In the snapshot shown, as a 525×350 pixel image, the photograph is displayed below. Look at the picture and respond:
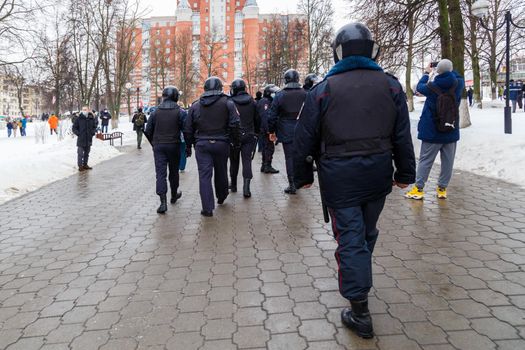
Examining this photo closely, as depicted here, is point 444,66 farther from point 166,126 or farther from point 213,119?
point 166,126

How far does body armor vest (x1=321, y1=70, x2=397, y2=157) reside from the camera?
300cm

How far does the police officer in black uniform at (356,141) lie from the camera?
2998 millimetres

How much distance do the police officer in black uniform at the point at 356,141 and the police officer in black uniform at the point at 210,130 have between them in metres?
3.42

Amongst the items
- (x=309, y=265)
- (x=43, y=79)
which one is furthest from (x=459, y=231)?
(x=43, y=79)

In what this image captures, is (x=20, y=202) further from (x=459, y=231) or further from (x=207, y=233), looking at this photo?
(x=459, y=231)

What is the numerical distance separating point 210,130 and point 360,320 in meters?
4.06

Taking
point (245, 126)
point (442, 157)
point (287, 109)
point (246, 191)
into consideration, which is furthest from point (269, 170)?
point (442, 157)

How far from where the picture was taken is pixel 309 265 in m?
4.34

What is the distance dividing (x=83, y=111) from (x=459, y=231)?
36.3 feet

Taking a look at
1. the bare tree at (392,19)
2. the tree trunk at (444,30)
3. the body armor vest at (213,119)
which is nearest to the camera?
the body armor vest at (213,119)

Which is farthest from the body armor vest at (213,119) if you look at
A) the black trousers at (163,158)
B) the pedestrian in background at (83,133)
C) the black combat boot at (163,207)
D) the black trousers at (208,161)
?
the pedestrian in background at (83,133)

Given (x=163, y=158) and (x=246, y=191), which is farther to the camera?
(x=246, y=191)

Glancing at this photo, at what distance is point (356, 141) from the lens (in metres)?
3.03

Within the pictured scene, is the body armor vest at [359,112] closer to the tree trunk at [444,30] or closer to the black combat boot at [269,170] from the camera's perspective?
the black combat boot at [269,170]
